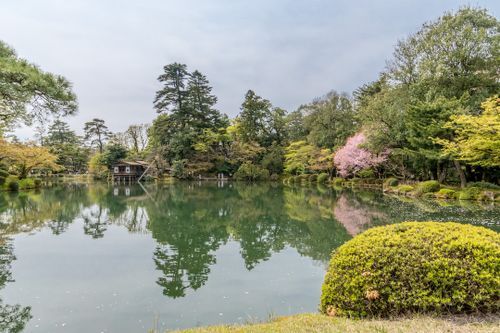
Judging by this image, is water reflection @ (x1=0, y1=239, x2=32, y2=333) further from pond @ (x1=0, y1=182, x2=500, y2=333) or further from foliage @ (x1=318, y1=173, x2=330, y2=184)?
foliage @ (x1=318, y1=173, x2=330, y2=184)

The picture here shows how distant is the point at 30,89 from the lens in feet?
21.7

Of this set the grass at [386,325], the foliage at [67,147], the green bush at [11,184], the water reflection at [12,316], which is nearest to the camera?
the grass at [386,325]

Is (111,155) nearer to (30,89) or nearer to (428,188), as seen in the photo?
(428,188)

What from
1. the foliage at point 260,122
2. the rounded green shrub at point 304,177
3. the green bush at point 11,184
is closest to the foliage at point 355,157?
the rounded green shrub at point 304,177

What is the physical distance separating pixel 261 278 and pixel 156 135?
38.4 m

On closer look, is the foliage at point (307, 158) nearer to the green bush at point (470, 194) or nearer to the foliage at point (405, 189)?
the foliage at point (405, 189)

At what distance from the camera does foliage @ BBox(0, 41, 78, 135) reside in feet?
20.2

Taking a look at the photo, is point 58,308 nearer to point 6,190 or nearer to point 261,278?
point 261,278

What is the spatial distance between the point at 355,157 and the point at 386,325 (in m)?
26.5

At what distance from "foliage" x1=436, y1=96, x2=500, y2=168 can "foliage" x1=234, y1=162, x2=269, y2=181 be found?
24502 millimetres

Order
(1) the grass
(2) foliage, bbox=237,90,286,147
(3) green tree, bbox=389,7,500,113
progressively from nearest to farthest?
(1) the grass
(3) green tree, bbox=389,7,500,113
(2) foliage, bbox=237,90,286,147

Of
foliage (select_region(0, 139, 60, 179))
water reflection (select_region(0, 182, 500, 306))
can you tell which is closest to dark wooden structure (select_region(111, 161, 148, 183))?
foliage (select_region(0, 139, 60, 179))

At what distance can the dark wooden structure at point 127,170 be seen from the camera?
43062 mm

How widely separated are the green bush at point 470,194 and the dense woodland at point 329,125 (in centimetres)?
156
